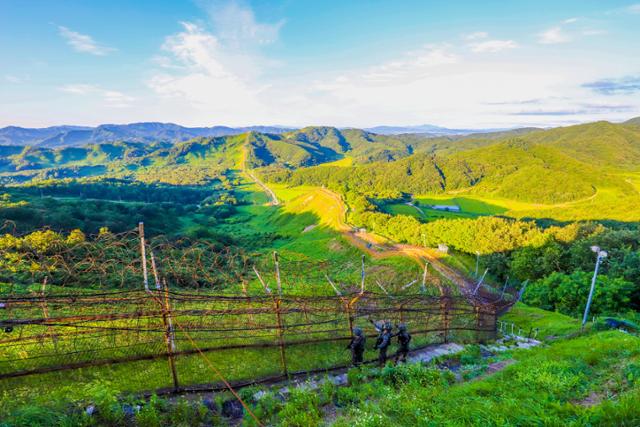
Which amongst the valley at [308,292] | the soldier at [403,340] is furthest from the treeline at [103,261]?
the soldier at [403,340]

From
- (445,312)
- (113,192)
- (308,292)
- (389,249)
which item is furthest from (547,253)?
(113,192)

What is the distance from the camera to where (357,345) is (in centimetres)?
955

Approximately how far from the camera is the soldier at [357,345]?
9.43m

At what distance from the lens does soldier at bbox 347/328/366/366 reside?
9.43 metres

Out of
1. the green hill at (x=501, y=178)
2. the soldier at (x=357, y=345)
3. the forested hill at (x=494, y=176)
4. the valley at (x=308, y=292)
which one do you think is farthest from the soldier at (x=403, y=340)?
the forested hill at (x=494, y=176)

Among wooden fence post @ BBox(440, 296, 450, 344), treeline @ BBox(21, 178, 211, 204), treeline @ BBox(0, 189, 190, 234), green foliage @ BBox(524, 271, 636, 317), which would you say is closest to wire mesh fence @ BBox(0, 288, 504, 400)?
wooden fence post @ BBox(440, 296, 450, 344)

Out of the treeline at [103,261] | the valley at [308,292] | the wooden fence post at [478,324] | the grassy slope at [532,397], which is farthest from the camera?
the wooden fence post at [478,324]

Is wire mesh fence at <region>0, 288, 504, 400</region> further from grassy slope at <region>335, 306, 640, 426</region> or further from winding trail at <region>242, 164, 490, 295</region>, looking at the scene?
winding trail at <region>242, 164, 490, 295</region>

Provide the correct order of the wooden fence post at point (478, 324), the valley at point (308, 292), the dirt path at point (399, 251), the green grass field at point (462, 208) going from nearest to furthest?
the valley at point (308, 292)
the wooden fence post at point (478, 324)
the dirt path at point (399, 251)
the green grass field at point (462, 208)

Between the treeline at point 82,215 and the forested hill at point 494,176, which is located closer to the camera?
the treeline at point 82,215

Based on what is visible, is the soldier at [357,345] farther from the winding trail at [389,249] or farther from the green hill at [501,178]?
the green hill at [501,178]

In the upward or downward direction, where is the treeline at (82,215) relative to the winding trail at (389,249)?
upward

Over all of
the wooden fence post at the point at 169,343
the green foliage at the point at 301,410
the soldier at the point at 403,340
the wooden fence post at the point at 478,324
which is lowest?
the wooden fence post at the point at 478,324

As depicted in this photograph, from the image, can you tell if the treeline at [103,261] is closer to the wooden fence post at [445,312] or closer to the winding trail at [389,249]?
the wooden fence post at [445,312]
